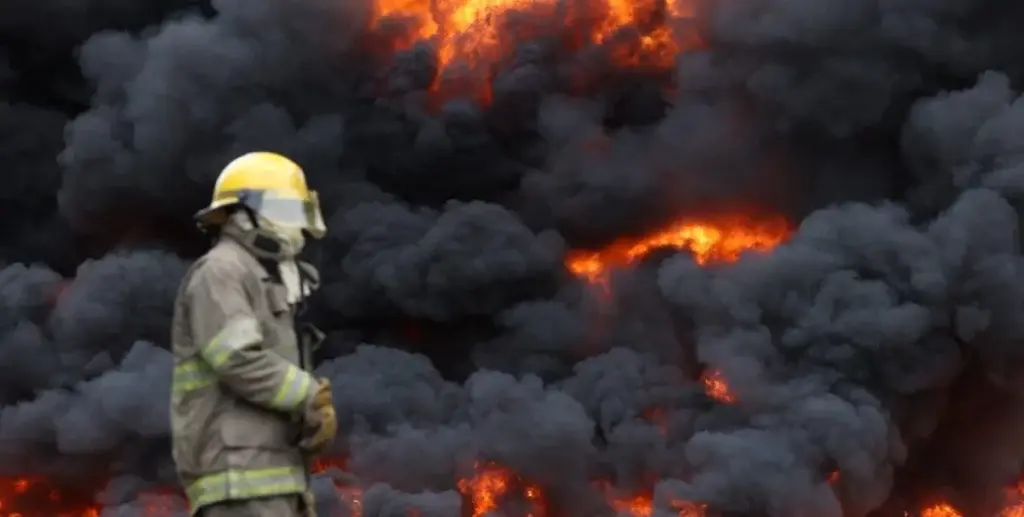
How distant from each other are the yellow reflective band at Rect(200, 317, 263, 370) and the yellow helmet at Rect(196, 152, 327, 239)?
598 mm

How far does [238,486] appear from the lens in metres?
5.70

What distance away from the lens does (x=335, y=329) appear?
19.0 metres

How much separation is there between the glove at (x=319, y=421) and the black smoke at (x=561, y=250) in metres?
9.60

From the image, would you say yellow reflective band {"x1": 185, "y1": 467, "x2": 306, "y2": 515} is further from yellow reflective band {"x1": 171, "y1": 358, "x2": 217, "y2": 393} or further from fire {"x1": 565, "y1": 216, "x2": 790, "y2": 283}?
fire {"x1": 565, "y1": 216, "x2": 790, "y2": 283}

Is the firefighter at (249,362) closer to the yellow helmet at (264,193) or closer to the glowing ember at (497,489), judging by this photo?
the yellow helmet at (264,193)

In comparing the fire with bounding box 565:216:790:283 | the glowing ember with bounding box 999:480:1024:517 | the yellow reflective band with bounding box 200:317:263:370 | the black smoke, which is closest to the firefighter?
the yellow reflective band with bounding box 200:317:263:370

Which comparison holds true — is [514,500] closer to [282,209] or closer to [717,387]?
[717,387]

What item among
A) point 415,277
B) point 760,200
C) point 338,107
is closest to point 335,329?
point 415,277

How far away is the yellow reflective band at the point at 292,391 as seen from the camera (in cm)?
564

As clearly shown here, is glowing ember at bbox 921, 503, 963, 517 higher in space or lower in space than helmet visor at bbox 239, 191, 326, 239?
higher

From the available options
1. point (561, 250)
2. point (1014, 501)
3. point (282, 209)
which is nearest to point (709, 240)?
point (561, 250)

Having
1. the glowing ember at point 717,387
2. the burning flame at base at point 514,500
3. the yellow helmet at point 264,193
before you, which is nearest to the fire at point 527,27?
the glowing ember at point 717,387

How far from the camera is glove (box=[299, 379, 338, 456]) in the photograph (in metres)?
5.75

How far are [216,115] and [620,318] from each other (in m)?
6.63
